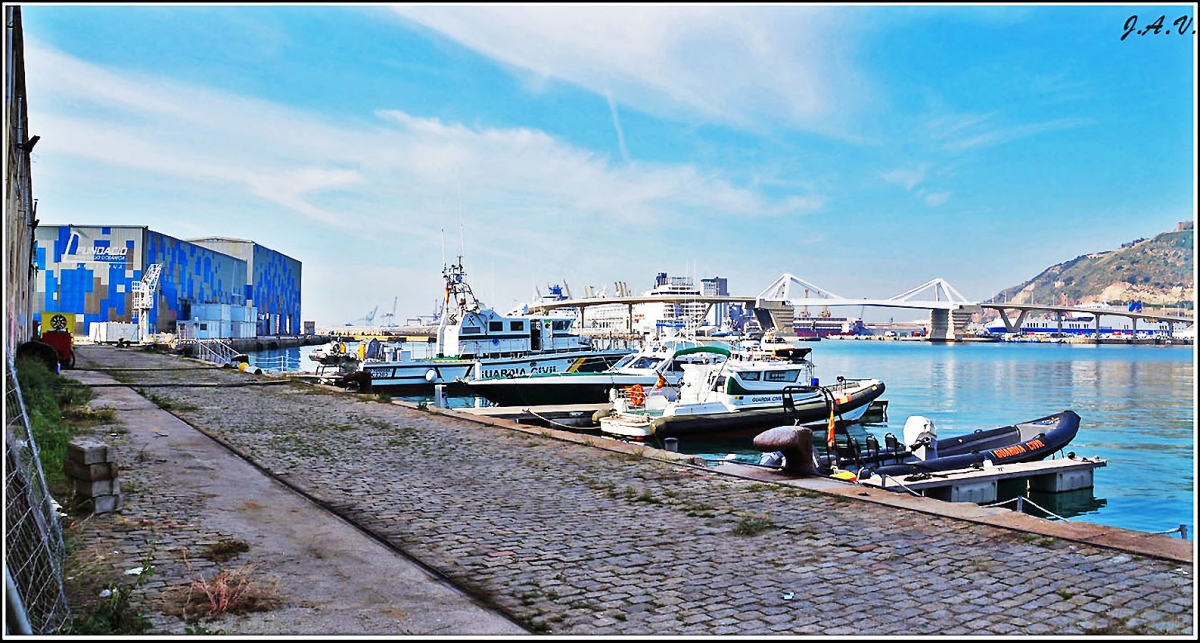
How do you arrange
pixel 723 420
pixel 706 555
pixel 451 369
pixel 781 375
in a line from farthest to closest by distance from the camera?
pixel 451 369
pixel 781 375
pixel 723 420
pixel 706 555

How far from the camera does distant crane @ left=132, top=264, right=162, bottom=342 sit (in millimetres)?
71250

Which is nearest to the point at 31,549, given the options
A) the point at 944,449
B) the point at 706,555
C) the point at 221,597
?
the point at 221,597

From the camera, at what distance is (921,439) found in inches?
665

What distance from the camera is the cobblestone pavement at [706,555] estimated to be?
482cm

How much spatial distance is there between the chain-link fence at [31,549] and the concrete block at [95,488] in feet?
4.32

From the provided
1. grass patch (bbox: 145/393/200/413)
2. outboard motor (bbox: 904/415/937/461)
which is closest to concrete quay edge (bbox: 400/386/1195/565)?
outboard motor (bbox: 904/415/937/461)

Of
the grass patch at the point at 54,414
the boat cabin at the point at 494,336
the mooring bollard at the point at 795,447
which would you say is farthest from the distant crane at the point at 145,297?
the mooring bollard at the point at 795,447

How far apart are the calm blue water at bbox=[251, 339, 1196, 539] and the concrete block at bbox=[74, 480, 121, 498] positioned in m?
7.72

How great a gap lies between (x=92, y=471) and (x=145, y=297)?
73.5m

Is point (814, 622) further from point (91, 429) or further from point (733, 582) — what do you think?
point (91, 429)

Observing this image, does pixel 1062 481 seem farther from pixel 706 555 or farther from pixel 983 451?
pixel 706 555

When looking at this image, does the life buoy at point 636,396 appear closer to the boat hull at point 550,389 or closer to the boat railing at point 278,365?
the boat hull at point 550,389

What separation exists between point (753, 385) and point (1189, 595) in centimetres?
2062

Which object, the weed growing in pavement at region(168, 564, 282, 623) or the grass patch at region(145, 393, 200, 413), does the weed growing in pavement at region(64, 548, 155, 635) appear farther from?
the grass patch at region(145, 393, 200, 413)
